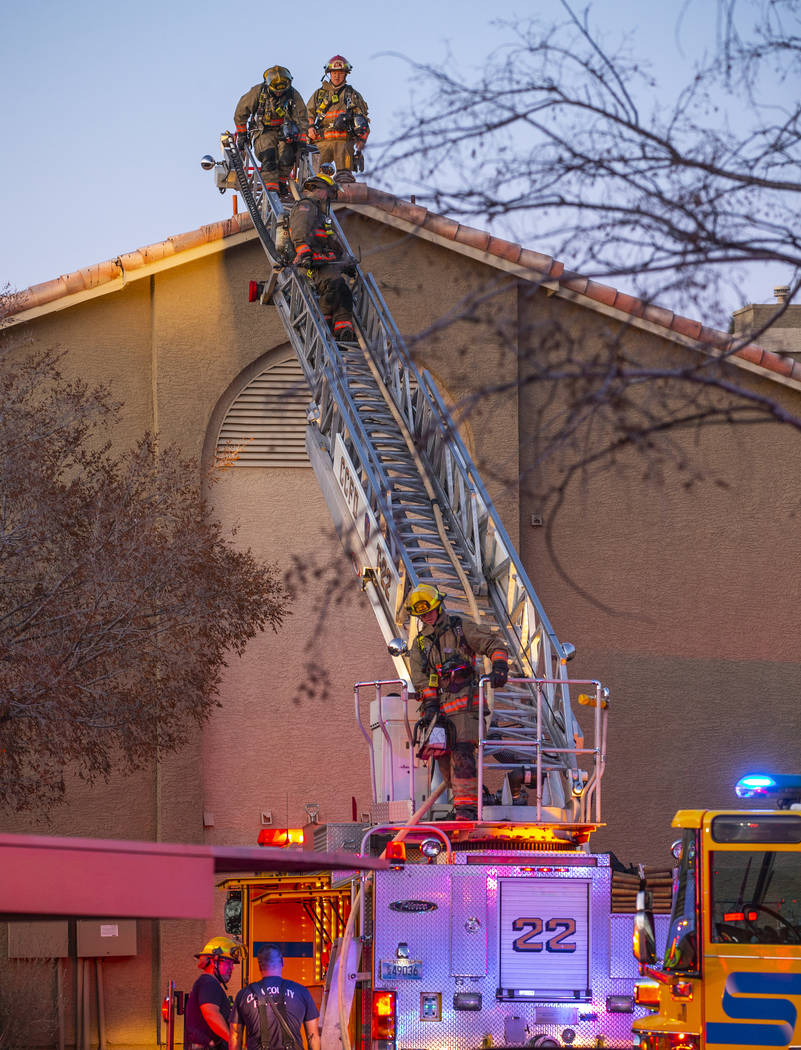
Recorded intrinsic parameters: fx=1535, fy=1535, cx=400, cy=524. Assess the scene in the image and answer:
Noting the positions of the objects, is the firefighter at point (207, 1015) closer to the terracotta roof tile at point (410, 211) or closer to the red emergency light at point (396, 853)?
the red emergency light at point (396, 853)

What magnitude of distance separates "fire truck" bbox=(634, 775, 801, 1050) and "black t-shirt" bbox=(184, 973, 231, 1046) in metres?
2.99

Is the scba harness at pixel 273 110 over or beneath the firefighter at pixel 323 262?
over

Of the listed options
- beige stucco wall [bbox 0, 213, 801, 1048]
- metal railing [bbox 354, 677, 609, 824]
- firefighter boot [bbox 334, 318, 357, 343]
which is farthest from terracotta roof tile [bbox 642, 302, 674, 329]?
firefighter boot [bbox 334, 318, 357, 343]

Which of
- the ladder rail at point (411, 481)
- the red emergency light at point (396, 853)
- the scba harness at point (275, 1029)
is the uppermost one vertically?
the ladder rail at point (411, 481)

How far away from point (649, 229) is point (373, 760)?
282 inches

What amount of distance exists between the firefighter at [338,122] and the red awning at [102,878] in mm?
14379

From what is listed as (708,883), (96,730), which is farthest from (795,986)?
(96,730)

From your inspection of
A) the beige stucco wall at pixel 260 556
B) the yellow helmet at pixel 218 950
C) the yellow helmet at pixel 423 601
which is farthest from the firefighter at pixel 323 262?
the yellow helmet at pixel 218 950

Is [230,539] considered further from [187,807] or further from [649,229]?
[649,229]

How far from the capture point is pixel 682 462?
4.85m

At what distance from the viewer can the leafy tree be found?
13.2 m

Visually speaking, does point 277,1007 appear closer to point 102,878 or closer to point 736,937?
point 736,937

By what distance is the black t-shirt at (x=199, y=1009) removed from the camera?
9398mm

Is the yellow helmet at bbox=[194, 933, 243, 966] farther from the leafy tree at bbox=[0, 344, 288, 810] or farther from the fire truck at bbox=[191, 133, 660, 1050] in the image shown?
the leafy tree at bbox=[0, 344, 288, 810]
